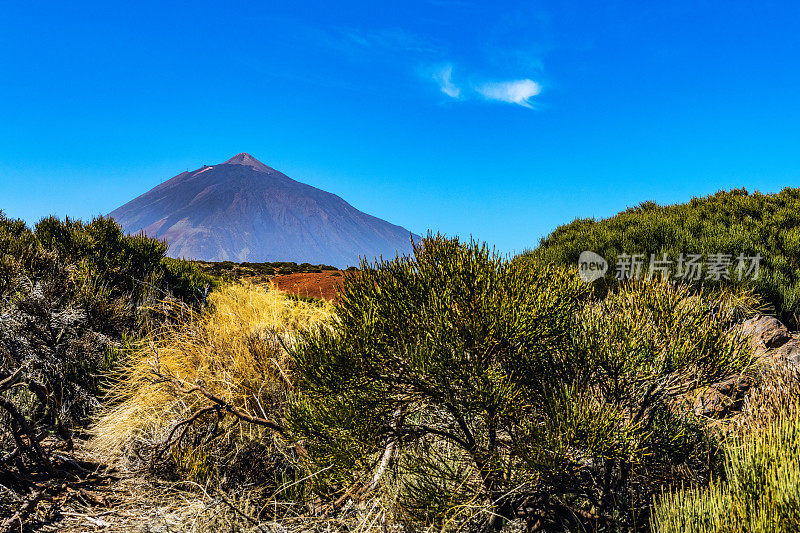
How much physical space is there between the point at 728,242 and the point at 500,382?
7.57 meters

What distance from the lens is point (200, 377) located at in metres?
4.55

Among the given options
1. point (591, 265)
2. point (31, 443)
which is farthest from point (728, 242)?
point (31, 443)

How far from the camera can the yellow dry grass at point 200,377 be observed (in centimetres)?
409

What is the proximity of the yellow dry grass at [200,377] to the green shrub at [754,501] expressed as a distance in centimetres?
282

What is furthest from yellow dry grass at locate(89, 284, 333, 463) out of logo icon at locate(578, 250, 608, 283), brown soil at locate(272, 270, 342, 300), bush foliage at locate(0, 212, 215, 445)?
brown soil at locate(272, 270, 342, 300)

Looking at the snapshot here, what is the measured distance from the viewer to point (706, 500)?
201 centimetres

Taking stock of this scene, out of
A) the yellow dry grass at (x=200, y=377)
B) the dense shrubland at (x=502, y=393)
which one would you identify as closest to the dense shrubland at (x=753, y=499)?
the dense shrubland at (x=502, y=393)

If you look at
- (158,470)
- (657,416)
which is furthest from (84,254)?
(657,416)

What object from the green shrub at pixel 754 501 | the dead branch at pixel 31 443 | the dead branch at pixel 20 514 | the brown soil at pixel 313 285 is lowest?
the dead branch at pixel 20 514

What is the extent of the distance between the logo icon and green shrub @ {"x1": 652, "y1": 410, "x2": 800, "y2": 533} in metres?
5.76

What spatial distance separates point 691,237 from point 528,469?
7975 millimetres

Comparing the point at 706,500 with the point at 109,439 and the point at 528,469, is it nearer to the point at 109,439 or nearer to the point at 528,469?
the point at 528,469

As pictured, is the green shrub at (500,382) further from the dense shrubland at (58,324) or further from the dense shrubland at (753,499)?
the dense shrubland at (58,324)

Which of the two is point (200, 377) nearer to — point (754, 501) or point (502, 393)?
point (502, 393)
